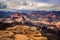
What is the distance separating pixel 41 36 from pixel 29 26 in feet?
1.55

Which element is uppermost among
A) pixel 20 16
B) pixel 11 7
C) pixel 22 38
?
pixel 11 7

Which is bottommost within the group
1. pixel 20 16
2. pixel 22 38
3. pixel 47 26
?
pixel 22 38

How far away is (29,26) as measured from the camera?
3992 millimetres

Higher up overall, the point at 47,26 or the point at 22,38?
the point at 47,26

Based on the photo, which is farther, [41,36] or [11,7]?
Answer: [11,7]

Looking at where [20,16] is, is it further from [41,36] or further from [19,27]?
[41,36]

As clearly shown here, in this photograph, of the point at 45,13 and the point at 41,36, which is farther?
the point at 45,13

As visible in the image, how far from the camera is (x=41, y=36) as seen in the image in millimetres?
3832

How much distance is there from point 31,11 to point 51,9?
62 cm

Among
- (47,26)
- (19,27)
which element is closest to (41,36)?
(47,26)

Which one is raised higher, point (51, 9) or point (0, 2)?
point (0, 2)

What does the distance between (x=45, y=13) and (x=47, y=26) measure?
0.42m

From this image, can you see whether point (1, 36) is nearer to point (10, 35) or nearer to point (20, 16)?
point (10, 35)

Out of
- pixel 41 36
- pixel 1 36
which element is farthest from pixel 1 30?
pixel 41 36
